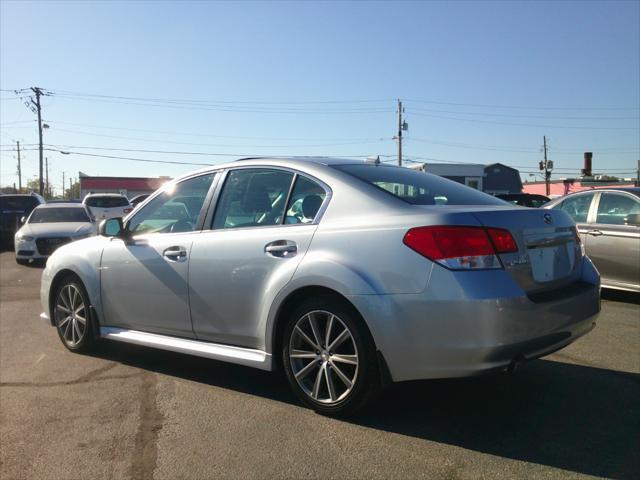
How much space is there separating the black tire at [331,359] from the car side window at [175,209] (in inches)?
52.8

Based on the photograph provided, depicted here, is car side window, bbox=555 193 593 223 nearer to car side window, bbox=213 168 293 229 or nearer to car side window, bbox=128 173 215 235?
car side window, bbox=213 168 293 229

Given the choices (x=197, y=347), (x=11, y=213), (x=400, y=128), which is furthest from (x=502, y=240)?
(x=400, y=128)

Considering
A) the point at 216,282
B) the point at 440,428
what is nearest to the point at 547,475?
the point at 440,428

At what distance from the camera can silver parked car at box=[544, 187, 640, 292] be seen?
7.44 metres

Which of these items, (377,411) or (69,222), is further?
(69,222)

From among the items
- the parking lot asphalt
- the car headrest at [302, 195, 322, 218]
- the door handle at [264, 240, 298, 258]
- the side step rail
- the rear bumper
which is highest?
the car headrest at [302, 195, 322, 218]

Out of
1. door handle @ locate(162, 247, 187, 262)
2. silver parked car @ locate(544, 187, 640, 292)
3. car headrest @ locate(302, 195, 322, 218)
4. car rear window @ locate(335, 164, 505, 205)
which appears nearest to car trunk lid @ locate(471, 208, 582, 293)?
car rear window @ locate(335, 164, 505, 205)

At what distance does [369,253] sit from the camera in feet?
11.1

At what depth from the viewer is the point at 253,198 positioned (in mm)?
4242

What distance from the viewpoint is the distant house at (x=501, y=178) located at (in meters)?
70.9

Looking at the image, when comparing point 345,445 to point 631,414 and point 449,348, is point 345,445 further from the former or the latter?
point 631,414

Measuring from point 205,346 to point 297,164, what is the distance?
4.90ft

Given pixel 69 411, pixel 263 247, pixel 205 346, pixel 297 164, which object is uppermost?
pixel 297 164

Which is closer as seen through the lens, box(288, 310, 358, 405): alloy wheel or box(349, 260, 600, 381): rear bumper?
box(349, 260, 600, 381): rear bumper
